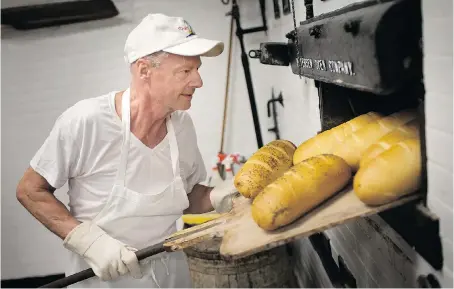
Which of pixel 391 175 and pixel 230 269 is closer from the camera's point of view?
pixel 391 175

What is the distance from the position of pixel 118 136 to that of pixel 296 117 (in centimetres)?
107

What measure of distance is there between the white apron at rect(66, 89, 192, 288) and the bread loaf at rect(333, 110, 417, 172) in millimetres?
975

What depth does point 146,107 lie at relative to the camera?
1.80 m

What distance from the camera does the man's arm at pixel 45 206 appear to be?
1717 millimetres

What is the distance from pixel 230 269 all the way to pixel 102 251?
2.82ft

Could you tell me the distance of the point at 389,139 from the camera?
957 millimetres

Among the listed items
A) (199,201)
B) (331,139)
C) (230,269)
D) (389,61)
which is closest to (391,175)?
(389,61)

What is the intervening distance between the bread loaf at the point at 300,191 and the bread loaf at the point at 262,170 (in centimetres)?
18

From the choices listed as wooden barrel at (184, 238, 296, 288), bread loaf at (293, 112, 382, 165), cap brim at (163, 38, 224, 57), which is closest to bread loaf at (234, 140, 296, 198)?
bread loaf at (293, 112, 382, 165)

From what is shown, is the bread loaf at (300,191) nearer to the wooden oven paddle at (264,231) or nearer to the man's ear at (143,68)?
the wooden oven paddle at (264,231)

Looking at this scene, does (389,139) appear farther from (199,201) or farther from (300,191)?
(199,201)

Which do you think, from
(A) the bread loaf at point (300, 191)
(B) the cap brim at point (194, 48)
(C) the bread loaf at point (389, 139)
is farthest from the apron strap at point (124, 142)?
(C) the bread loaf at point (389, 139)

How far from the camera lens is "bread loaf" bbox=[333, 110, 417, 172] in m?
1.06

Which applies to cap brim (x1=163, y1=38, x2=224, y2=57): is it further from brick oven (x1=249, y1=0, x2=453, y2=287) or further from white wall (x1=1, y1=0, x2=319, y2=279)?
white wall (x1=1, y1=0, x2=319, y2=279)
